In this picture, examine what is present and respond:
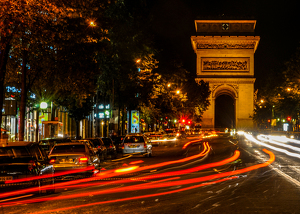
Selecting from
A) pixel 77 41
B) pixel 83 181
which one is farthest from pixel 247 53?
pixel 83 181

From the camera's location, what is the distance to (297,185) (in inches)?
527

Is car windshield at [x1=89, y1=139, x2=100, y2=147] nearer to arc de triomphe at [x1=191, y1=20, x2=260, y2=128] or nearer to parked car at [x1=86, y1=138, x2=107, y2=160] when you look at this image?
parked car at [x1=86, y1=138, x2=107, y2=160]

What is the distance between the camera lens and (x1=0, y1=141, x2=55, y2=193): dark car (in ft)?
36.2

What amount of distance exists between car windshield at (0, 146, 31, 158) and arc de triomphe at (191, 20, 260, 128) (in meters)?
74.9

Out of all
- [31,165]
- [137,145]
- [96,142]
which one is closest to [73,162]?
[31,165]

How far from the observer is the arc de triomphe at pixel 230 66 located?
279 feet

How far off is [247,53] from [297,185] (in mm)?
74714

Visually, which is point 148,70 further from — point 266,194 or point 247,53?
point 247,53

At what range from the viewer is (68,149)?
54.6 feet

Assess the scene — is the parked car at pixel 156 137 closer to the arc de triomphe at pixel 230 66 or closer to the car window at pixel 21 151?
the arc de triomphe at pixel 230 66

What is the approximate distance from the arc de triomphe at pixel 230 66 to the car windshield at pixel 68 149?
69903 mm

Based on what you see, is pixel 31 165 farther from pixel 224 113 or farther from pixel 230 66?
pixel 224 113

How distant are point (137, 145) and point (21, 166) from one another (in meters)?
17.9

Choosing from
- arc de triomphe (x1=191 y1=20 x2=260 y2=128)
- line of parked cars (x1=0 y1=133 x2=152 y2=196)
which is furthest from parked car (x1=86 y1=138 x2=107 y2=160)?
arc de triomphe (x1=191 y1=20 x2=260 y2=128)
